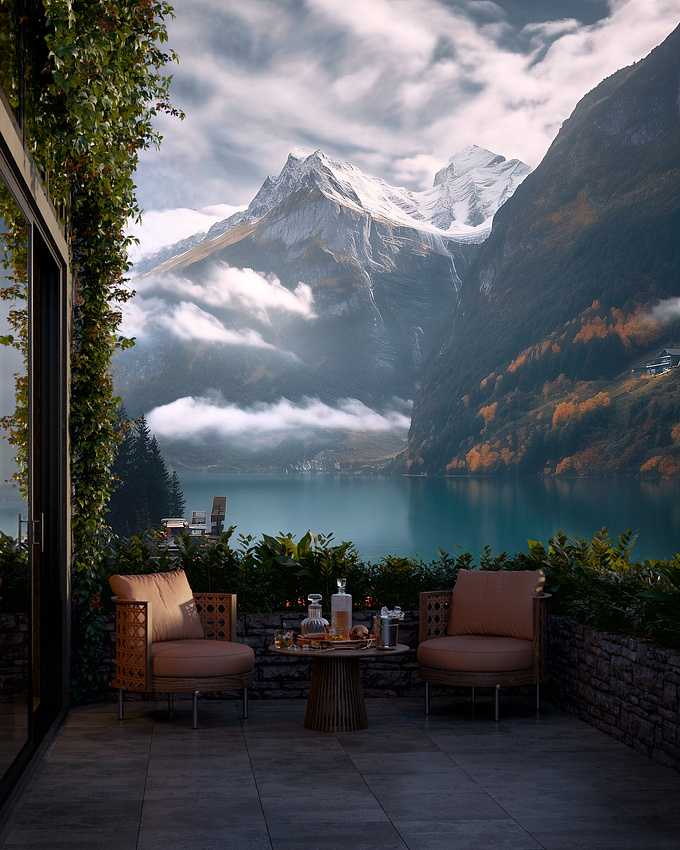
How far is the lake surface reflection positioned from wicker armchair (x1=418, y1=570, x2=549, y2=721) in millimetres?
38963

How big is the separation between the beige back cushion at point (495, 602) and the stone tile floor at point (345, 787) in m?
0.52

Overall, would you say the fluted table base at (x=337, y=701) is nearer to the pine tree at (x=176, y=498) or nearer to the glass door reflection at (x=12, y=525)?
the glass door reflection at (x=12, y=525)

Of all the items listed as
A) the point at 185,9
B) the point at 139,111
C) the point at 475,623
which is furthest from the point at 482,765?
the point at 185,9

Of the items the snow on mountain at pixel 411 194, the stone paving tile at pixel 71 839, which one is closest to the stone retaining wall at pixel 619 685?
the stone paving tile at pixel 71 839

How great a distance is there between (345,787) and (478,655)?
1471mm

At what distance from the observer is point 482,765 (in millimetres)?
4242

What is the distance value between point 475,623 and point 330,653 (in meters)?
1.18

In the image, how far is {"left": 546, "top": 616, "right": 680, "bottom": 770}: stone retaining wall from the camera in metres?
4.20

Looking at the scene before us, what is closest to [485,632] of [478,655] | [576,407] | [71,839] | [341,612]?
[478,655]

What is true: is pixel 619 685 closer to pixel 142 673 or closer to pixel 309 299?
pixel 142 673

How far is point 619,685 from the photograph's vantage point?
4.71 metres

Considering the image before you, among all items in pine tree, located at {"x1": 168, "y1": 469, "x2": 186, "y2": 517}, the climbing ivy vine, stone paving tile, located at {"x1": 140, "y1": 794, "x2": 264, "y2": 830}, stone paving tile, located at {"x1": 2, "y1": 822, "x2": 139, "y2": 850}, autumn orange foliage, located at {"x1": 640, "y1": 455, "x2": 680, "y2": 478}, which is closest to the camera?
stone paving tile, located at {"x1": 2, "y1": 822, "x2": 139, "y2": 850}

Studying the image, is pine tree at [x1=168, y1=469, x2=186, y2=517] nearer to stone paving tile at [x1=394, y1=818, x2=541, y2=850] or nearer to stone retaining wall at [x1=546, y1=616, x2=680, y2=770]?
stone retaining wall at [x1=546, y1=616, x2=680, y2=770]

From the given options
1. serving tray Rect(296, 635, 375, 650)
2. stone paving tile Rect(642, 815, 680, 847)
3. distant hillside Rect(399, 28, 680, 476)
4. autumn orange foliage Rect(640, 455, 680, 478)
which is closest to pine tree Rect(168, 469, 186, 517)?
distant hillside Rect(399, 28, 680, 476)
